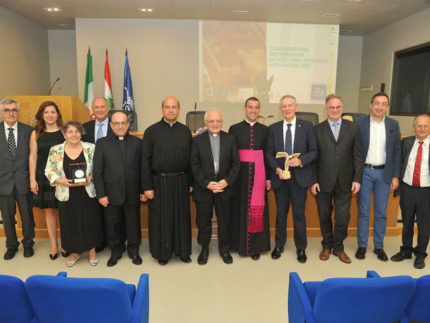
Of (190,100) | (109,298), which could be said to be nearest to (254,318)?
(109,298)

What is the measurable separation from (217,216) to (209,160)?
59cm

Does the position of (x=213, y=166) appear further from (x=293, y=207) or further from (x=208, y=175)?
(x=293, y=207)

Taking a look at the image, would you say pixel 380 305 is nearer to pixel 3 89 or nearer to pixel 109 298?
pixel 109 298

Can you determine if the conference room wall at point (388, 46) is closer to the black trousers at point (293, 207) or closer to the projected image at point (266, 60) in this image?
the projected image at point (266, 60)

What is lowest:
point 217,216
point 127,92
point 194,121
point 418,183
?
point 217,216

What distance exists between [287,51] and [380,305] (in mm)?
6793

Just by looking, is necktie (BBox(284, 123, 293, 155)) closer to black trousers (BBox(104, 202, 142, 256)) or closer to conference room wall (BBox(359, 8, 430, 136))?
black trousers (BBox(104, 202, 142, 256))

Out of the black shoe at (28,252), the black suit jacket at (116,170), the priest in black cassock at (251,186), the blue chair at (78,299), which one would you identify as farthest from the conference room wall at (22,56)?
the blue chair at (78,299)

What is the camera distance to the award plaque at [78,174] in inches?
119

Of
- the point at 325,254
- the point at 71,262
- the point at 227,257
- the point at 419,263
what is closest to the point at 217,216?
the point at 227,257

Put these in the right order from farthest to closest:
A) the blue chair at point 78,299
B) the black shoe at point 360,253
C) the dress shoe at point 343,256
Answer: the black shoe at point 360,253 < the dress shoe at point 343,256 < the blue chair at point 78,299

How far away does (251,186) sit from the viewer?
3256mm

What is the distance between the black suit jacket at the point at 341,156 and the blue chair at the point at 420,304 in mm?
1641

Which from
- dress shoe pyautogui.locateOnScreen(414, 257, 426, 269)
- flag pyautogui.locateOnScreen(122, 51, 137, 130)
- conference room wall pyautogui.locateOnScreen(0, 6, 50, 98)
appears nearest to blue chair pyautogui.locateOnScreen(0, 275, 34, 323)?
dress shoe pyautogui.locateOnScreen(414, 257, 426, 269)
